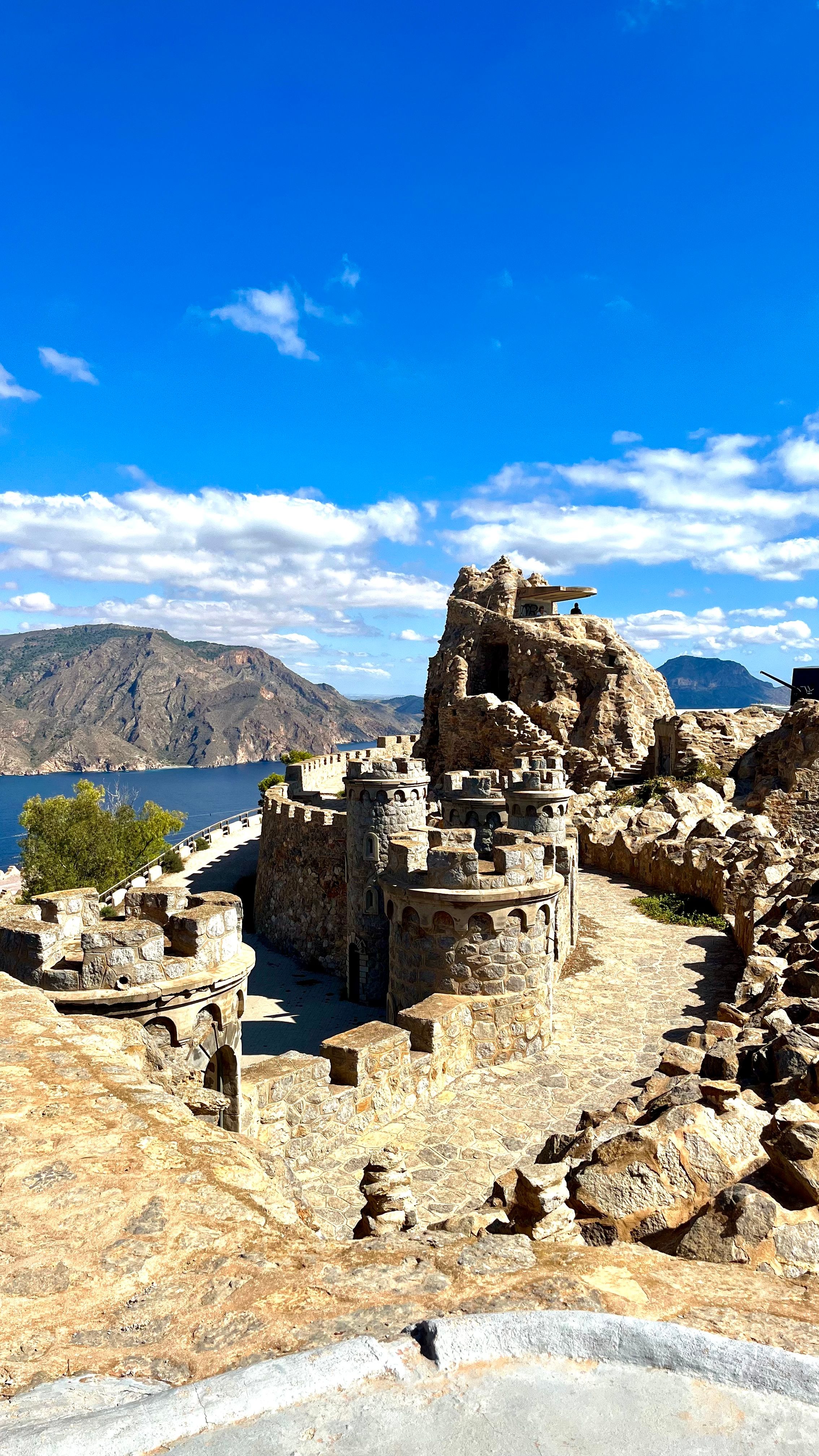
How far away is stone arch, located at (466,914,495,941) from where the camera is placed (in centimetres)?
894

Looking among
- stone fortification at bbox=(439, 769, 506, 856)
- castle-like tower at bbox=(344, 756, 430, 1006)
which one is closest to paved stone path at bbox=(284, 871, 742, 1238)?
stone fortification at bbox=(439, 769, 506, 856)

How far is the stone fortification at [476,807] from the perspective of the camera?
1546 centimetres

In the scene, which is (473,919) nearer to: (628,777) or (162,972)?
(162,972)

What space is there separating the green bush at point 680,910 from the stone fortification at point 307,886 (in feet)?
24.9

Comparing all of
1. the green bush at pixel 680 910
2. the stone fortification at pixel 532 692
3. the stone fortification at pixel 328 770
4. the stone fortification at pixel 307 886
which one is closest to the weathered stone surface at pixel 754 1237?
the stone fortification at pixel 328 770

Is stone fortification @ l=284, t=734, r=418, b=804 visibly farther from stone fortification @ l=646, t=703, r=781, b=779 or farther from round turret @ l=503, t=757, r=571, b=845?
stone fortification @ l=646, t=703, r=781, b=779

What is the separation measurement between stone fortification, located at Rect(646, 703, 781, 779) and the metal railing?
1749 cm

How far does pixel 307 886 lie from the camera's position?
70.2 feet

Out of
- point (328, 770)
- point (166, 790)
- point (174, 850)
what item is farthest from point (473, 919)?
point (166, 790)

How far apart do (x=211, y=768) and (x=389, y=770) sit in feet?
599

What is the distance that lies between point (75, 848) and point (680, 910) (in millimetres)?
29347

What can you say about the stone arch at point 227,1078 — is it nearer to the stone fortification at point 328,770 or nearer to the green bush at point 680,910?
the stone fortification at point 328,770

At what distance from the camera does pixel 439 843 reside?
10328mm

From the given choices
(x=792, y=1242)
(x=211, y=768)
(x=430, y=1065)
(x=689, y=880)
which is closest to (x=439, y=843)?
(x=430, y=1065)
